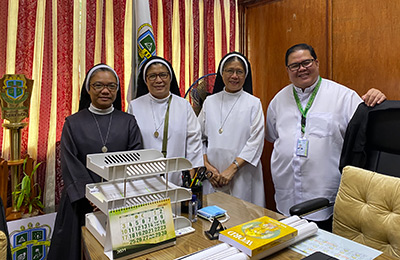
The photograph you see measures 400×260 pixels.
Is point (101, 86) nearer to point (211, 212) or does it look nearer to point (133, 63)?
point (133, 63)

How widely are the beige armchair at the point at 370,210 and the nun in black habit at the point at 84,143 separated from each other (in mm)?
1357

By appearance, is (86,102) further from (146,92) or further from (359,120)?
(359,120)

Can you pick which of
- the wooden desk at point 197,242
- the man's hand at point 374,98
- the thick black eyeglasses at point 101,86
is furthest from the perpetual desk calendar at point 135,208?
the man's hand at point 374,98

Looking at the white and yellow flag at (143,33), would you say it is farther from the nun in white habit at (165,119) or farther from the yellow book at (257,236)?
the yellow book at (257,236)

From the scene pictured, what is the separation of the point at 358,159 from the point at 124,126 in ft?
5.16

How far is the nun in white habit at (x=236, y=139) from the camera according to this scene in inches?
95.2

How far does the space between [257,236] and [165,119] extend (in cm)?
144

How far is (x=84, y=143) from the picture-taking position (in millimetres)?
1938

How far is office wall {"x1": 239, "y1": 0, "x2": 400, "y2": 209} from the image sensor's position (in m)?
2.35

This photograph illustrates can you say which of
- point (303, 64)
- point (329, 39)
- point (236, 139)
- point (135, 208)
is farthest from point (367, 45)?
point (135, 208)

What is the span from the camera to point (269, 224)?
3.85ft

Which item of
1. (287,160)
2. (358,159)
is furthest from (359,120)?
(287,160)

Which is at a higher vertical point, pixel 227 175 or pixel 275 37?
pixel 275 37

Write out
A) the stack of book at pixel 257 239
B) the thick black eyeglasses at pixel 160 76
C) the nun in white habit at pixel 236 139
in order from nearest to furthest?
1. the stack of book at pixel 257 239
2. the thick black eyeglasses at pixel 160 76
3. the nun in white habit at pixel 236 139
